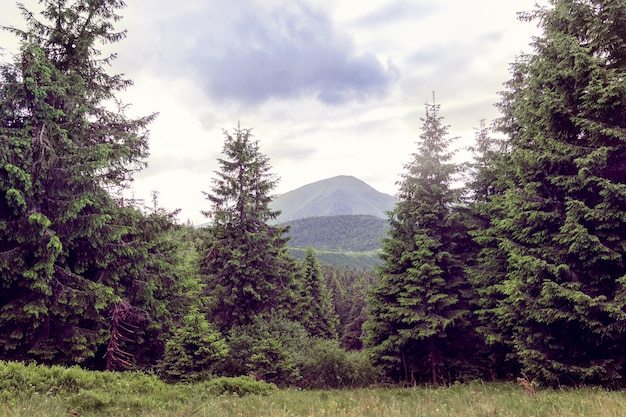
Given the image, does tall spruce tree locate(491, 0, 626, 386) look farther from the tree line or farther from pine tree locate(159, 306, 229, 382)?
pine tree locate(159, 306, 229, 382)

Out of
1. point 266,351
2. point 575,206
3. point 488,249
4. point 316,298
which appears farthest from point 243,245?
point 316,298

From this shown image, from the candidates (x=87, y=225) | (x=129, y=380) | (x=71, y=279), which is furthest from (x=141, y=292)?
(x=129, y=380)

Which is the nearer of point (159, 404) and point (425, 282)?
point (159, 404)

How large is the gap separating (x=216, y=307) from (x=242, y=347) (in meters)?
3.31

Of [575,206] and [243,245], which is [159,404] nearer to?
[575,206]

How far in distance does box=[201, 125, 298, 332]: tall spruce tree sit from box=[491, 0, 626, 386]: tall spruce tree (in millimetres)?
13015

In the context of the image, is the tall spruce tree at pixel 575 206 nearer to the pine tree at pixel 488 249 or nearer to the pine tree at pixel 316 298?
the pine tree at pixel 488 249

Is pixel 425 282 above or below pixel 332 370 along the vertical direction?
above

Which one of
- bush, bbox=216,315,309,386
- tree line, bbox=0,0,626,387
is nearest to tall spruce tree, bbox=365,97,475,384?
tree line, bbox=0,0,626,387

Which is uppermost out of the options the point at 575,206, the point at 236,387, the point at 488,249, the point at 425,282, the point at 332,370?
the point at 575,206

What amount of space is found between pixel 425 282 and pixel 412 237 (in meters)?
2.32

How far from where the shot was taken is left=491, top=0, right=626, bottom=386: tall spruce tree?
930 cm

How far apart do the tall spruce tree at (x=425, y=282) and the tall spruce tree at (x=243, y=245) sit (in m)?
6.34

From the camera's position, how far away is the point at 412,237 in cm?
1761
